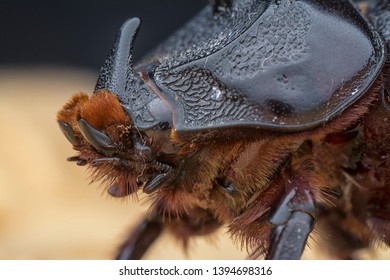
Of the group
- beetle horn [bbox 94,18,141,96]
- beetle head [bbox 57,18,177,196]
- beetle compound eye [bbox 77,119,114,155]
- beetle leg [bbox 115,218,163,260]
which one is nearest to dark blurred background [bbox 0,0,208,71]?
beetle leg [bbox 115,218,163,260]

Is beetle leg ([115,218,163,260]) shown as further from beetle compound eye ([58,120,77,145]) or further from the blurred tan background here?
beetle compound eye ([58,120,77,145])

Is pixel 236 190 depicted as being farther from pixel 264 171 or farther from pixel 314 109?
pixel 314 109

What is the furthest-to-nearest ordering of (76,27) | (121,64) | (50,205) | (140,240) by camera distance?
(76,27), (50,205), (140,240), (121,64)

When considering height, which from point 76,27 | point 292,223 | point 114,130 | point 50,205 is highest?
point 114,130

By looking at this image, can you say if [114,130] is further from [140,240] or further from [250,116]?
[140,240]

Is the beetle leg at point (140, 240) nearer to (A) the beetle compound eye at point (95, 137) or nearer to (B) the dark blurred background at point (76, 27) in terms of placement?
(A) the beetle compound eye at point (95, 137)

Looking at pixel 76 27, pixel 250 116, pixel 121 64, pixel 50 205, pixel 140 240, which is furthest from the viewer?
pixel 76 27

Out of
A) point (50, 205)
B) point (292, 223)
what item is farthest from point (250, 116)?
point (50, 205)
